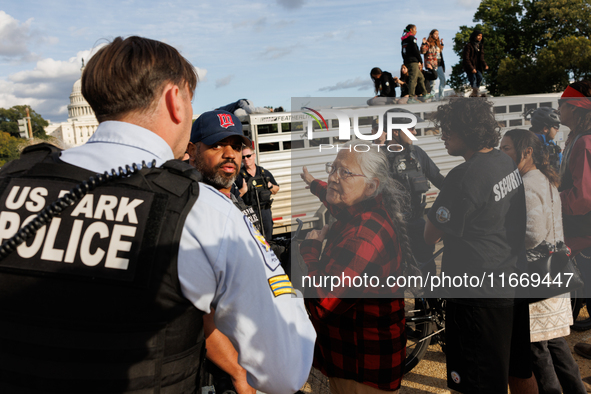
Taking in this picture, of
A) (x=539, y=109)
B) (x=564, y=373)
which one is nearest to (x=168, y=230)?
(x=539, y=109)

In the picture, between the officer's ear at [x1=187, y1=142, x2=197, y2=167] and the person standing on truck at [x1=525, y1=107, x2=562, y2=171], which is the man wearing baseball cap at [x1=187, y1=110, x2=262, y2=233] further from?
the person standing on truck at [x1=525, y1=107, x2=562, y2=171]

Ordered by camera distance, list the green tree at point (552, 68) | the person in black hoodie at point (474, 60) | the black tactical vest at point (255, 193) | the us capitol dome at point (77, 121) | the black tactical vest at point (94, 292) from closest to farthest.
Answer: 1. the black tactical vest at point (94, 292)
2. the black tactical vest at point (255, 193)
3. the person in black hoodie at point (474, 60)
4. the green tree at point (552, 68)
5. the us capitol dome at point (77, 121)

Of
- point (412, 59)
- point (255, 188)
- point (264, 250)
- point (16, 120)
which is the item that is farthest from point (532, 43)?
point (16, 120)

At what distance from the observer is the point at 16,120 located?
92812 millimetres

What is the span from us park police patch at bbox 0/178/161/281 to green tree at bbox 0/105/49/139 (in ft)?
325

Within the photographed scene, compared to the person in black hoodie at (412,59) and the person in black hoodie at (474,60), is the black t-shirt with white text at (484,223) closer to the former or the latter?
the person in black hoodie at (412,59)

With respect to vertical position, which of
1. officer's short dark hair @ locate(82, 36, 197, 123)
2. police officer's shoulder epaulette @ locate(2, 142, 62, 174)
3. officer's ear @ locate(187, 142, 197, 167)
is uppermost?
officer's short dark hair @ locate(82, 36, 197, 123)

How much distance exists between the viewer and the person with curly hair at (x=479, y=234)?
7.27 feet

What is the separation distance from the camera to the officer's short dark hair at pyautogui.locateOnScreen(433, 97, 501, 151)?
2279 mm

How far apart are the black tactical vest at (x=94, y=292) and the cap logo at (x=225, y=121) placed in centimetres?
197

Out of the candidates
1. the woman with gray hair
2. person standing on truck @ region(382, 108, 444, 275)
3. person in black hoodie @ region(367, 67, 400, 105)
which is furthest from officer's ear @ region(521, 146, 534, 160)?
person in black hoodie @ region(367, 67, 400, 105)

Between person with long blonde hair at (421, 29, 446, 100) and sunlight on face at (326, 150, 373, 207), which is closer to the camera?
sunlight on face at (326, 150, 373, 207)

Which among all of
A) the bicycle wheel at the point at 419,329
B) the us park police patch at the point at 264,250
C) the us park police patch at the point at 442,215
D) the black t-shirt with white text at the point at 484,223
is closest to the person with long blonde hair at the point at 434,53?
the bicycle wheel at the point at 419,329

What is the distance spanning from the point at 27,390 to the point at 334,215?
1568 mm
